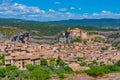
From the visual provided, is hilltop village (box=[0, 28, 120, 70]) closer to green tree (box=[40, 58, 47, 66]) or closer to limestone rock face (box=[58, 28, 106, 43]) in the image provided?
limestone rock face (box=[58, 28, 106, 43])

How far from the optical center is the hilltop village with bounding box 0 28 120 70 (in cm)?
5656

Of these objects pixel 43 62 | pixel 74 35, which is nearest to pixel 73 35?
pixel 74 35

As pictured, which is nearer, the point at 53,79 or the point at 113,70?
the point at 53,79

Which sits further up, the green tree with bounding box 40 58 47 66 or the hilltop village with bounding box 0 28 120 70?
the green tree with bounding box 40 58 47 66

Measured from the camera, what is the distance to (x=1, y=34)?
4444 inches

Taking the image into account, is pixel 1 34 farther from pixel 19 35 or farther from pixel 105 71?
pixel 105 71

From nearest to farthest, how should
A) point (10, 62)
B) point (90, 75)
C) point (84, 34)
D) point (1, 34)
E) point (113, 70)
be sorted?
1. point (90, 75)
2. point (113, 70)
3. point (10, 62)
4. point (1, 34)
5. point (84, 34)

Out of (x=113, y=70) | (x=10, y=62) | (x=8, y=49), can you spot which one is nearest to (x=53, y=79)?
(x=113, y=70)

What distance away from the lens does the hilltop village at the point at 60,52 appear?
56.6m

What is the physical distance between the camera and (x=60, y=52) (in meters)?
81.7

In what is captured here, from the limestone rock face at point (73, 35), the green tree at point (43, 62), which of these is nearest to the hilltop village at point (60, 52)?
the limestone rock face at point (73, 35)

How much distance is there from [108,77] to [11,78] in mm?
7746

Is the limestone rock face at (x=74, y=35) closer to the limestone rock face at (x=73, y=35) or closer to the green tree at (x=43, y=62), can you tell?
the limestone rock face at (x=73, y=35)

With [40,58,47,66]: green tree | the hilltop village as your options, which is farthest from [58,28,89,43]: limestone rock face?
[40,58,47,66]: green tree
